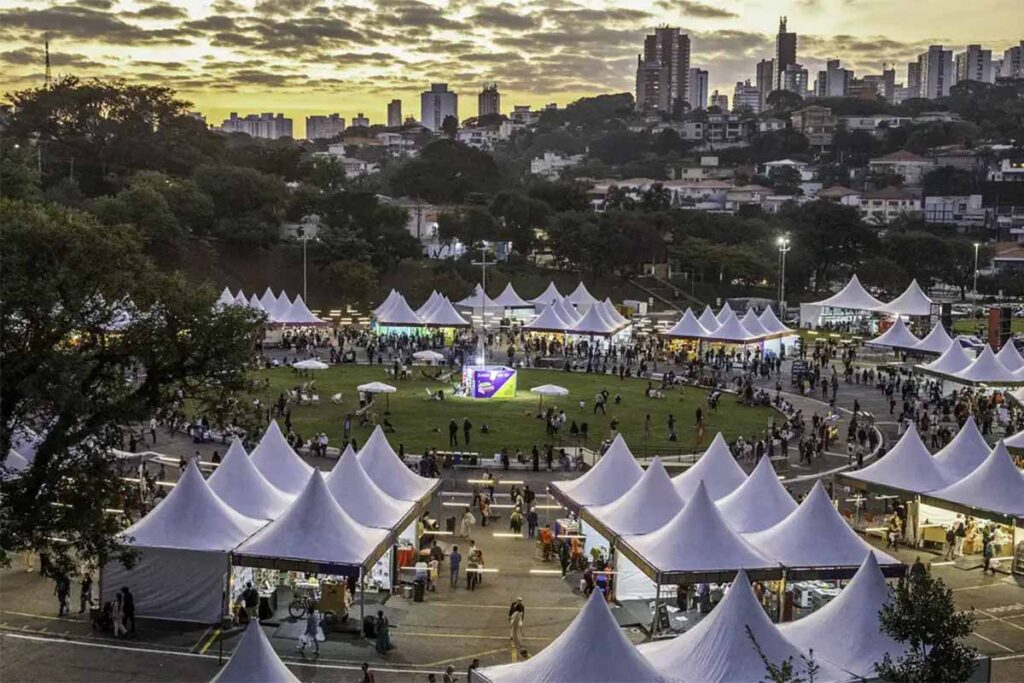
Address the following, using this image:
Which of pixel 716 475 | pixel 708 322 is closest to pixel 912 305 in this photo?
pixel 708 322

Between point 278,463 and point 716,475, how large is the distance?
371 inches

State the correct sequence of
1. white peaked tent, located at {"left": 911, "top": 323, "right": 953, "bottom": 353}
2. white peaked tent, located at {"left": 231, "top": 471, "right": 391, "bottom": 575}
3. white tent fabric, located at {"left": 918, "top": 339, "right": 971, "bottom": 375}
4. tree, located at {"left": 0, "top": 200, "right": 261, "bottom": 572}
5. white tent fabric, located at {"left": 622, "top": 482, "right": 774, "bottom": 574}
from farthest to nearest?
white peaked tent, located at {"left": 911, "top": 323, "right": 953, "bottom": 353}
white tent fabric, located at {"left": 918, "top": 339, "right": 971, "bottom": 375}
white tent fabric, located at {"left": 622, "top": 482, "right": 774, "bottom": 574}
white peaked tent, located at {"left": 231, "top": 471, "right": 391, "bottom": 575}
tree, located at {"left": 0, "top": 200, "right": 261, "bottom": 572}

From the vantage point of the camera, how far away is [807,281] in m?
87.9

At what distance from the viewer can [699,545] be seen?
19.4 meters

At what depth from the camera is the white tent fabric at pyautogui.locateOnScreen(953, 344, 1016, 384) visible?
1610 inches

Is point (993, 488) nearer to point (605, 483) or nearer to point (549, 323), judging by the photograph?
point (605, 483)

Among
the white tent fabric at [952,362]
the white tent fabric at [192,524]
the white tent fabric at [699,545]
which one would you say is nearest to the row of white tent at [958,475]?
the white tent fabric at [699,545]

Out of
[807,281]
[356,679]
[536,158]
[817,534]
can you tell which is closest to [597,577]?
[817,534]

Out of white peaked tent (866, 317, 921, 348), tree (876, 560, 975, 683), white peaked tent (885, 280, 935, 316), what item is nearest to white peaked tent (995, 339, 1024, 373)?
white peaked tent (866, 317, 921, 348)

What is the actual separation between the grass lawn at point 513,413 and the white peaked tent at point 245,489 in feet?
36.7

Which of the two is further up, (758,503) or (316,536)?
(758,503)

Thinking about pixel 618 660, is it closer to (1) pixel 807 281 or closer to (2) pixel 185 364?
(2) pixel 185 364

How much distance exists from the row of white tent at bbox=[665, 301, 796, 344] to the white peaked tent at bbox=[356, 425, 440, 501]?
29841 mm

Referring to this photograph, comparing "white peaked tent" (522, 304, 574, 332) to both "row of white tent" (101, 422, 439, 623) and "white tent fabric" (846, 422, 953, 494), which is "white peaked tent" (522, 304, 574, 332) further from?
"row of white tent" (101, 422, 439, 623)
